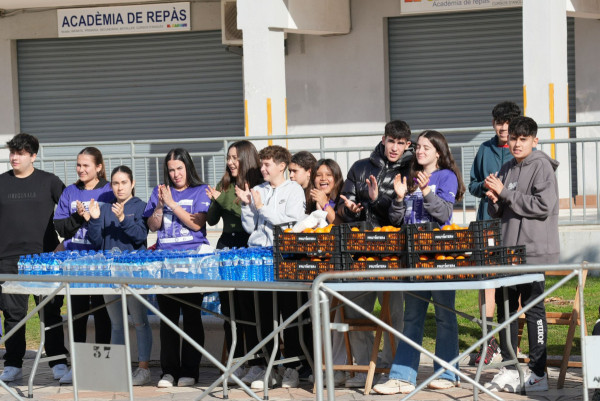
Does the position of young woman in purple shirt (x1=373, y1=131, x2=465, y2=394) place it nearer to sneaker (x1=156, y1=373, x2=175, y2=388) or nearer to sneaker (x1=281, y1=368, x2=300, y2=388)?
sneaker (x1=281, y1=368, x2=300, y2=388)

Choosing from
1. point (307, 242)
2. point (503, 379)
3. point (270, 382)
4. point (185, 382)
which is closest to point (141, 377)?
point (185, 382)

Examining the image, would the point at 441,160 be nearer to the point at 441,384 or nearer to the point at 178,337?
the point at 441,384

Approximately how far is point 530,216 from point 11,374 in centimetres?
440

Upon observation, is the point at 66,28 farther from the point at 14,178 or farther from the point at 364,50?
the point at 14,178

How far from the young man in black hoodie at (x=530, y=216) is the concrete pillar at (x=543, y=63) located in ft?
24.4

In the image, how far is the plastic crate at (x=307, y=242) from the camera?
287 inches

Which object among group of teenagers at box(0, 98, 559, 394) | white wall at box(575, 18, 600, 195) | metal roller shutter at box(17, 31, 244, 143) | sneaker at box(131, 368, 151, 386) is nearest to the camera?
group of teenagers at box(0, 98, 559, 394)

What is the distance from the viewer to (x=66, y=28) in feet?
66.0

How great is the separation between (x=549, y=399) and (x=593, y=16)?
10.4 metres

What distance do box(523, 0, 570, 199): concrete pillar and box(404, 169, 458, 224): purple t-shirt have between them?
298 inches

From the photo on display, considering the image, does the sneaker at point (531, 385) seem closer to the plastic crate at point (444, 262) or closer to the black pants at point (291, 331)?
the plastic crate at point (444, 262)

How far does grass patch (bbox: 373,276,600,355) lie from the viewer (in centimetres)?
938

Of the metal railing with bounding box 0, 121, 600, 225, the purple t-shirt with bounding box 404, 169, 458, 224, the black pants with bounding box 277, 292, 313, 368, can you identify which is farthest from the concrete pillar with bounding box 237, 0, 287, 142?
the purple t-shirt with bounding box 404, 169, 458, 224

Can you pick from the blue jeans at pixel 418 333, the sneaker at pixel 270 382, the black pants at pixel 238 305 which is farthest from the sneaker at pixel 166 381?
the blue jeans at pixel 418 333
